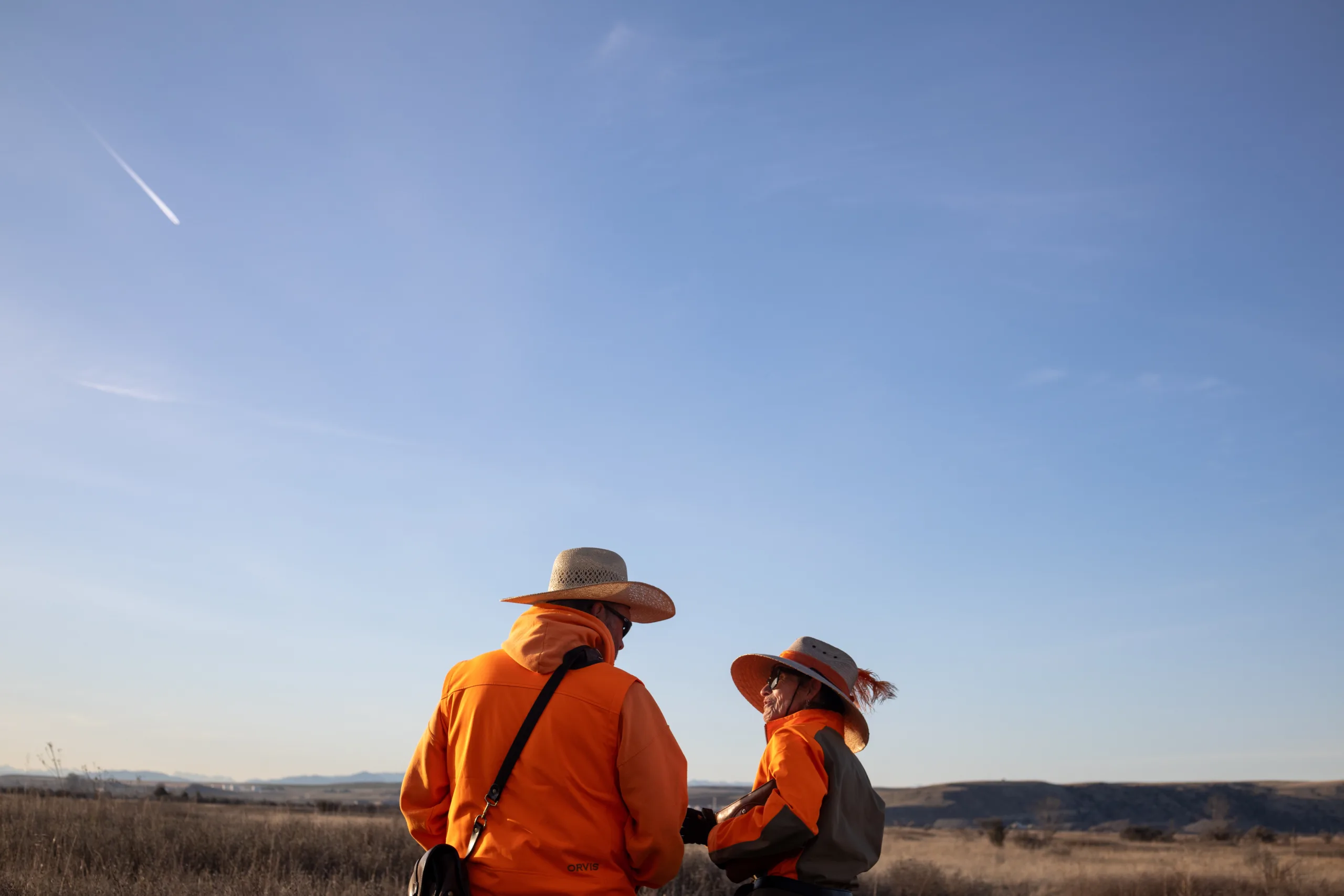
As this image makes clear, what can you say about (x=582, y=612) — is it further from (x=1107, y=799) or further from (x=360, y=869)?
(x=1107, y=799)

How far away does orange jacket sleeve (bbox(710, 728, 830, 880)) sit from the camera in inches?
161

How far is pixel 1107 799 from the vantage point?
306 ft

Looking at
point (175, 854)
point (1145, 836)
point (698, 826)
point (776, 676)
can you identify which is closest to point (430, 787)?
point (698, 826)

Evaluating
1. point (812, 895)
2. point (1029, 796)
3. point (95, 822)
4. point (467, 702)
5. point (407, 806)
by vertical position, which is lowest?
point (1029, 796)

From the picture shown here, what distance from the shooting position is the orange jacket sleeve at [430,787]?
4.05 m

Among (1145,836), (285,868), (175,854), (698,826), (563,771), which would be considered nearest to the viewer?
(563,771)

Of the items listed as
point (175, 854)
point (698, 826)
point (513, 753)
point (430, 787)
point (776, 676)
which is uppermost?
point (776, 676)

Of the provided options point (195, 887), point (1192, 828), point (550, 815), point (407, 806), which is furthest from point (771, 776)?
point (1192, 828)

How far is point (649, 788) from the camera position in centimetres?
369

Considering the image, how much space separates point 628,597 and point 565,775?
88cm

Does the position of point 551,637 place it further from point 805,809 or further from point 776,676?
point 776,676

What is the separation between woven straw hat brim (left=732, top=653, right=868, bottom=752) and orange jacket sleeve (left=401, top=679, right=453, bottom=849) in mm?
1610

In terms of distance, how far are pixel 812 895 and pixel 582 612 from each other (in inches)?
60.6

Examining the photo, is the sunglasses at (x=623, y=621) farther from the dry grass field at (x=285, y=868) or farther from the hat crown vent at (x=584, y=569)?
the dry grass field at (x=285, y=868)
